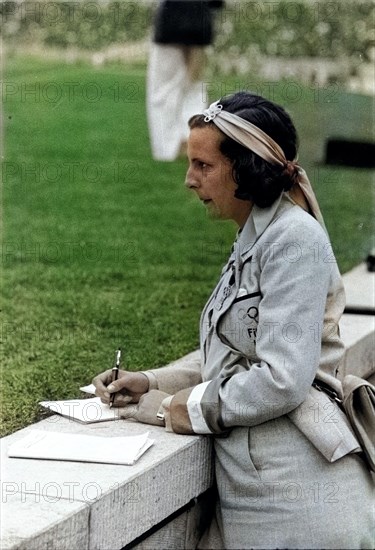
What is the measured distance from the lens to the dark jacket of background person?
1123 cm

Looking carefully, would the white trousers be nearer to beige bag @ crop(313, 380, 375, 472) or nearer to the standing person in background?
the standing person in background

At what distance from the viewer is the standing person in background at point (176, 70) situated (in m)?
11.2

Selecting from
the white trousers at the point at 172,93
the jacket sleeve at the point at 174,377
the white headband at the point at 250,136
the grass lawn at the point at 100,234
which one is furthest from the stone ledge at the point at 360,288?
the white trousers at the point at 172,93

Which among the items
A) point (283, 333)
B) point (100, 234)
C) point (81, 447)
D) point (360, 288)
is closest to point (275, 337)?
point (283, 333)

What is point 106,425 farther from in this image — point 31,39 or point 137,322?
point 31,39

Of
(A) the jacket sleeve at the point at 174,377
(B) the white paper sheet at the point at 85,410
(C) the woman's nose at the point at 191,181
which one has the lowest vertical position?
(B) the white paper sheet at the point at 85,410

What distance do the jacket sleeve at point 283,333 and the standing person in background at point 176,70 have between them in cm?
778

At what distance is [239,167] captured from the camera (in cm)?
363

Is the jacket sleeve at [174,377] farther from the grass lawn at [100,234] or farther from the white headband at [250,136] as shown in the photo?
the white headband at [250,136]

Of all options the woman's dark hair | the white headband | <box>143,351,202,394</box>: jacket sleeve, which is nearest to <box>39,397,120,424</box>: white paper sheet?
<box>143,351,202,394</box>: jacket sleeve

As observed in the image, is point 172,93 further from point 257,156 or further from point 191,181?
point 257,156

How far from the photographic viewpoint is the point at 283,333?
134 inches

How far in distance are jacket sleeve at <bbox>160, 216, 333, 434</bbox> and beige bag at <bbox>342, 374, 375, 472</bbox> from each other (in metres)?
0.23

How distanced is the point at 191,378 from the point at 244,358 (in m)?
0.44
